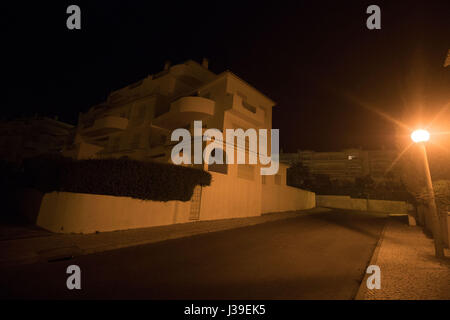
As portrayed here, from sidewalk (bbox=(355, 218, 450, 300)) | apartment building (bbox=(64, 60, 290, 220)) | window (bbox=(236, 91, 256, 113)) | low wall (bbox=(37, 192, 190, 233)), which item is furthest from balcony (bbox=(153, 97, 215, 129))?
sidewalk (bbox=(355, 218, 450, 300))

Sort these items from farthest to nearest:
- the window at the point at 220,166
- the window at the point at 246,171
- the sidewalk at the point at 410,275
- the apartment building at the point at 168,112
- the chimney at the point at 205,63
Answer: the chimney at the point at 205,63, the apartment building at the point at 168,112, the window at the point at 246,171, the window at the point at 220,166, the sidewalk at the point at 410,275

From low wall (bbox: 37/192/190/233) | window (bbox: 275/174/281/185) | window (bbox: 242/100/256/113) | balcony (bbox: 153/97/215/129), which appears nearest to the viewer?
low wall (bbox: 37/192/190/233)

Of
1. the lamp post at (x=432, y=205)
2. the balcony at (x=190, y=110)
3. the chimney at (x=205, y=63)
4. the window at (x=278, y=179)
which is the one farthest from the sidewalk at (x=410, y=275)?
the chimney at (x=205, y=63)

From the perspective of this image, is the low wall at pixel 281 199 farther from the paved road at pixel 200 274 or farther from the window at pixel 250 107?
the paved road at pixel 200 274

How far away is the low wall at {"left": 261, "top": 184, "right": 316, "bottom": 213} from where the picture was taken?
18.3 meters

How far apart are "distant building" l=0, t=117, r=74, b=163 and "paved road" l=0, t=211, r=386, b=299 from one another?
36.0 m

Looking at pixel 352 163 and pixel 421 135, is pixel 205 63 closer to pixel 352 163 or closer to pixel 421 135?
pixel 421 135

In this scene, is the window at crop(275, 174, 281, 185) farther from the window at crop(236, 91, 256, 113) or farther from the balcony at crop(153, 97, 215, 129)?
the balcony at crop(153, 97, 215, 129)

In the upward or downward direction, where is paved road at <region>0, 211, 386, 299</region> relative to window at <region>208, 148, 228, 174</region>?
downward

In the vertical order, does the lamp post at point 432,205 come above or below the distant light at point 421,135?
below

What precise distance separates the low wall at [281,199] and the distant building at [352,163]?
40.3m

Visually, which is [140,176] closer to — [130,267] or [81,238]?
[81,238]

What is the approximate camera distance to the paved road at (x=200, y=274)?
311 centimetres
